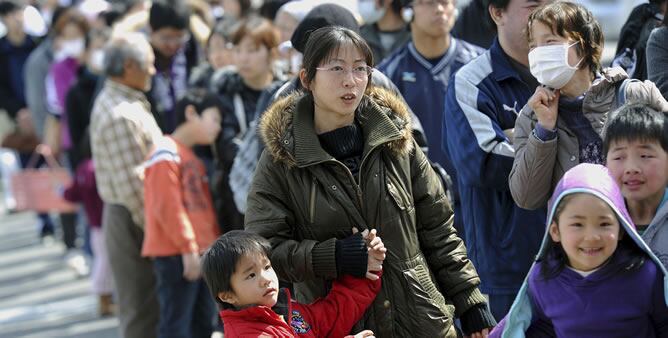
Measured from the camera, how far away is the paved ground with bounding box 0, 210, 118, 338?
10.0 m

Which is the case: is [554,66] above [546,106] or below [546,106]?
above

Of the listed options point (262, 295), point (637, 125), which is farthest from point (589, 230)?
point (262, 295)

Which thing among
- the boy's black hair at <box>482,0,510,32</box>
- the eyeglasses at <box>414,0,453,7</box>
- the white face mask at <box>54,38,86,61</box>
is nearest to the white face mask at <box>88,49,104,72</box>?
the white face mask at <box>54,38,86,61</box>

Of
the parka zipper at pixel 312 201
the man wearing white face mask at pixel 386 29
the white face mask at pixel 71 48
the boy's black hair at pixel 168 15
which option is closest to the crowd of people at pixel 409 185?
the parka zipper at pixel 312 201

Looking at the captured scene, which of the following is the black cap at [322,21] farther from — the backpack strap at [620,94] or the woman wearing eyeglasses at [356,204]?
the backpack strap at [620,94]

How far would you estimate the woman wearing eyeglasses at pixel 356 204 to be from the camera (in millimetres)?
4660

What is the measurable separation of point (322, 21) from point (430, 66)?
3.32ft

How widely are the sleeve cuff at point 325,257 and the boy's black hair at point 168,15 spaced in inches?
194

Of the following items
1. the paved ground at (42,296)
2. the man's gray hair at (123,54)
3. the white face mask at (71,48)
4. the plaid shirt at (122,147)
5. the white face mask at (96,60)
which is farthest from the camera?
the white face mask at (71,48)

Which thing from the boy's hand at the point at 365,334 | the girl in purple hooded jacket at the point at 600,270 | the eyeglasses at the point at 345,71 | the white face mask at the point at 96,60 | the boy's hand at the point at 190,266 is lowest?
the boy's hand at the point at 190,266

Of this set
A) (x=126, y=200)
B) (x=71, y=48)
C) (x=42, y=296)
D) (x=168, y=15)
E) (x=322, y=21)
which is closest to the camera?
(x=322, y=21)

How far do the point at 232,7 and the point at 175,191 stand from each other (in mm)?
3379

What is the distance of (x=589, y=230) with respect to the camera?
3977 mm

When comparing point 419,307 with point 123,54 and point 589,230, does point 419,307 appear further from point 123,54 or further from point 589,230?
point 123,54
